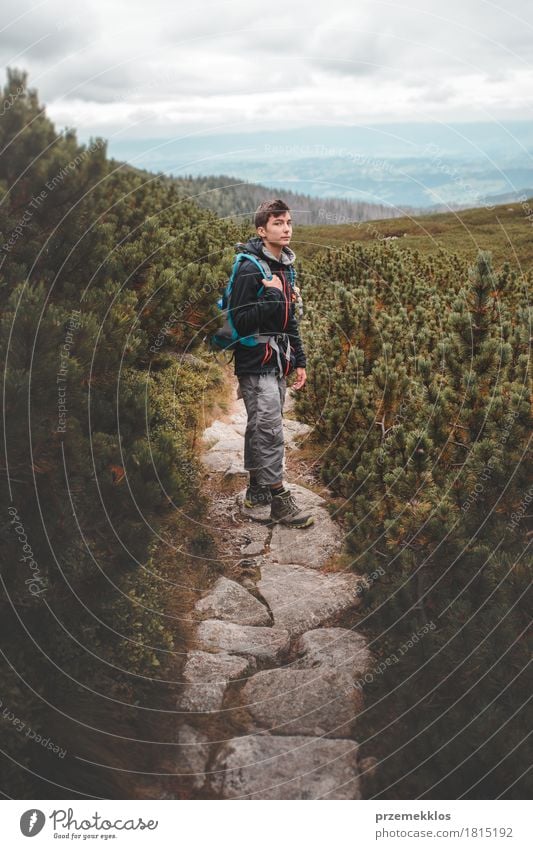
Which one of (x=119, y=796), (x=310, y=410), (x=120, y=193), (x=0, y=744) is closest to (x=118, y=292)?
(x=120, y=193)

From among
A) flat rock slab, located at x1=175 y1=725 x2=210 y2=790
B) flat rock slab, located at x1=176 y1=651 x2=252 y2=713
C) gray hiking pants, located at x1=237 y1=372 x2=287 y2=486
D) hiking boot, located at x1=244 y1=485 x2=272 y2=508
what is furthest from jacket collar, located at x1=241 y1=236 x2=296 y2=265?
flat rock slab, located at x1=175 y1=725 x2=210 y2=790

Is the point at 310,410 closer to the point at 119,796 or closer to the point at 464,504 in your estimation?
the point at 464,504

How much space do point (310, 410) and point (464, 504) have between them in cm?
467

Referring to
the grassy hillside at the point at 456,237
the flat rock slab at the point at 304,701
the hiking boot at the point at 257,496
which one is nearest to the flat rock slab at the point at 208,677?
the flat rock slab at the point at 304,701

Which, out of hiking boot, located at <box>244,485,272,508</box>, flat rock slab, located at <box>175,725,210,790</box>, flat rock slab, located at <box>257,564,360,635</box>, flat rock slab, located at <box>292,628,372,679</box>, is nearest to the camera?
flat rock slab, located at <box>175,725,210,790</box>

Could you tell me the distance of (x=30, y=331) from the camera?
13.4ft

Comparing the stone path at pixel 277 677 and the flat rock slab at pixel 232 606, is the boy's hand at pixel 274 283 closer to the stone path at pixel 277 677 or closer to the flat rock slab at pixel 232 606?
the stone path at pixel 277 677

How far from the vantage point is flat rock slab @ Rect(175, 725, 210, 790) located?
4355 millimetres

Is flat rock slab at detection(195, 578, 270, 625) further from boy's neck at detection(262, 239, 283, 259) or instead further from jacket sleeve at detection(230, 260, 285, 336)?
boy's neck at detection(262, 239, 283, 259)

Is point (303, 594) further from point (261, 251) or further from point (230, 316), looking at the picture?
point (261, 251)

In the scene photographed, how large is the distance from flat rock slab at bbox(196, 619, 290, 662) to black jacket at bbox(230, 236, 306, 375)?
2824 mm

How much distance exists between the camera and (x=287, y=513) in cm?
745

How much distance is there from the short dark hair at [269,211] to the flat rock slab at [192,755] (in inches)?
194

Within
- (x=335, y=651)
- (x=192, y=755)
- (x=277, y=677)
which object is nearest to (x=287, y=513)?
(x=335, y=651)
